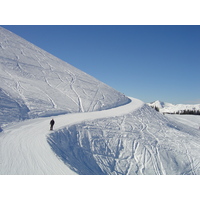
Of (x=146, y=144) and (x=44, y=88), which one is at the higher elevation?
(x=44, y=88)

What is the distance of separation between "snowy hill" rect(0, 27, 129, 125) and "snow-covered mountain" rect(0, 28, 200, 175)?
11cm

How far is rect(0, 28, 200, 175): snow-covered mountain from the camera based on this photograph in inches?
449

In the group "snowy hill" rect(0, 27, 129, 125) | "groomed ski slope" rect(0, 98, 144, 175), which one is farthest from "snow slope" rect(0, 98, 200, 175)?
"snowy hill" rect(0, 27, 129, 125)

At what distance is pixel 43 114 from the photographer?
21984mm

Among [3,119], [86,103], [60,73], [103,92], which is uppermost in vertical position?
[60,73]

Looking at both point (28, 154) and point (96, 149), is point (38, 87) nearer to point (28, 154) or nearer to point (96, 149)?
point (96, 149)

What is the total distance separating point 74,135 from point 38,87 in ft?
53.3

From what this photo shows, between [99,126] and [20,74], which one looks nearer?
[99,126]

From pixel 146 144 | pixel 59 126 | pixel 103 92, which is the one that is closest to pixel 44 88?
pixel 103 92

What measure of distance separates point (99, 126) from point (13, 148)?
10.8 metres

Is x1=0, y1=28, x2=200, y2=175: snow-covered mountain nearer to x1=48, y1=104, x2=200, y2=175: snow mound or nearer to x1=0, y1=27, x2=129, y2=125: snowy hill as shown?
x1=48, y1=104, x2=200, y2=175: snow mound

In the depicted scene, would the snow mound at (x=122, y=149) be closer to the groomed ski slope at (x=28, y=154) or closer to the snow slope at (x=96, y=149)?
the snow slope at (x=96, y=149)

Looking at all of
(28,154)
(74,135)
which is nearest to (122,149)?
(74,135)

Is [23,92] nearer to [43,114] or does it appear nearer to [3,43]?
[43,114]
